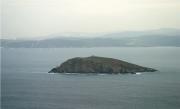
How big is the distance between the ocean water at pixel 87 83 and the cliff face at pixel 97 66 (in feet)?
0.15

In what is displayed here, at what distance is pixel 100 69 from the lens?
3822 millimetres

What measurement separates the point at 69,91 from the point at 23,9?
97 centimetres

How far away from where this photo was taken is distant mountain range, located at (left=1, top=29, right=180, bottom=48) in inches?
146

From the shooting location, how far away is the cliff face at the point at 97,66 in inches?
147

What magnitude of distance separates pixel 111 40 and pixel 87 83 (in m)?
0.49

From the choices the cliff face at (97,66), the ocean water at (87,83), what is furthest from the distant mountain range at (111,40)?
the cliff face at (97,66)

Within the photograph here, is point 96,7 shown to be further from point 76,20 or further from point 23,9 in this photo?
point 23,9

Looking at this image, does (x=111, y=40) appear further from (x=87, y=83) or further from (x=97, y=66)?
(x=87, y=83)

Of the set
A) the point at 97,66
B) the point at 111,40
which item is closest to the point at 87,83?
the point at 97,66

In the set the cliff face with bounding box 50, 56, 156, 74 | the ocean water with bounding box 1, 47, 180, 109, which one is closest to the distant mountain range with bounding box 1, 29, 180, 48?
the ocean water with bounding box 1, 47, 180, 109

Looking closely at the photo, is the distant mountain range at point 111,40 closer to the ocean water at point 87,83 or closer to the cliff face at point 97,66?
the ocean water at point 87,83

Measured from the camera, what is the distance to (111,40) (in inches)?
148

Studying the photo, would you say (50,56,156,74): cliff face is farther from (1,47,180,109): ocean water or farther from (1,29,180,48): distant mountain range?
(1,29,180,48): distant mountain range

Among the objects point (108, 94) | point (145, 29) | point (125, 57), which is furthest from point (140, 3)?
point (108, 94)
